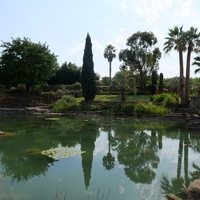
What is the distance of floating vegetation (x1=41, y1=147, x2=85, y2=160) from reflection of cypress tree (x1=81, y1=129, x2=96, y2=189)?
0.49 metres

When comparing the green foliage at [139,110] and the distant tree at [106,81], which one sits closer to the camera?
the green foliage at [139,110]

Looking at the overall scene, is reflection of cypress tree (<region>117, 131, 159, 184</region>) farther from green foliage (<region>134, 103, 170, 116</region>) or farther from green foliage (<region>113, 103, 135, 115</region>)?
green foliage (<region>113, 103, 135, 115</region>)

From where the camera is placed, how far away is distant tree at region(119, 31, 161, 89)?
144 feet

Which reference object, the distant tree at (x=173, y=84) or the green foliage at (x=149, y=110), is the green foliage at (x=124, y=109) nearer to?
the green foliage at (x=149, y=110)

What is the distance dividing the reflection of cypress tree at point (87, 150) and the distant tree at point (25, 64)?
19309 millimetres

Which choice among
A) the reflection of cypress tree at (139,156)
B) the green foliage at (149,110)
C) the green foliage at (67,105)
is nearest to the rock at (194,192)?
the reflection of cypress tree at (139,156)

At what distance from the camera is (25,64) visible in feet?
115

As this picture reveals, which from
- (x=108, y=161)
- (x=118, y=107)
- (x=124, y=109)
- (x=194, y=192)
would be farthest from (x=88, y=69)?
(x=194, y=192)

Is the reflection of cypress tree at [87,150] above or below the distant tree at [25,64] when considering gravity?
below

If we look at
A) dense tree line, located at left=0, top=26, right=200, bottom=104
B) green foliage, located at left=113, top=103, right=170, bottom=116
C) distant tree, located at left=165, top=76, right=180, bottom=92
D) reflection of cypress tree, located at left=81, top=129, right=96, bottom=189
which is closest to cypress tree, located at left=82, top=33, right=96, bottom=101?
dense tree line, located at left=0, top=26, right=200, bottom=104

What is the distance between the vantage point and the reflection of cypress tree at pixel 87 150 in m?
9.09

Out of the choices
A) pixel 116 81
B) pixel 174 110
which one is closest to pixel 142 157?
pixel 174 110

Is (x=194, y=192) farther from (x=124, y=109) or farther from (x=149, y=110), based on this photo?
(x=124, y=109)

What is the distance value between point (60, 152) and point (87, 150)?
136 centimetres
